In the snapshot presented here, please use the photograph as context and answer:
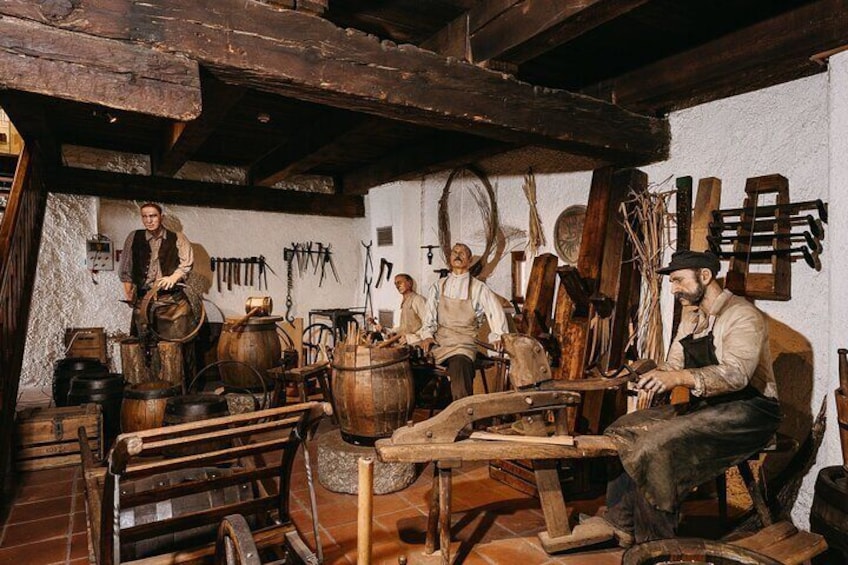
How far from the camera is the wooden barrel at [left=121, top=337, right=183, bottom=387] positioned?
531 cm

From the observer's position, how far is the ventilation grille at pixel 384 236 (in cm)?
770

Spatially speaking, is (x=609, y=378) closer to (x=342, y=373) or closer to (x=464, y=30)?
(x=342, y=373)

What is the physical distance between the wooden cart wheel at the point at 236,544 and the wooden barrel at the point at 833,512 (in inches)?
107

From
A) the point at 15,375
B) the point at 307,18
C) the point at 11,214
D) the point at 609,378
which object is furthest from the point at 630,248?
the point at 15,375

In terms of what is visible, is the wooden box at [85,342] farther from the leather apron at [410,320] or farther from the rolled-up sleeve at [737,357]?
the rolled-up sleeve at [737,357]

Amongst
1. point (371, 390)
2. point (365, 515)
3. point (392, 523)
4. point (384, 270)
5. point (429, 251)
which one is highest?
point (429, 251)

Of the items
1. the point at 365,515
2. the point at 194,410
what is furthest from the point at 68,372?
the point at 365,515

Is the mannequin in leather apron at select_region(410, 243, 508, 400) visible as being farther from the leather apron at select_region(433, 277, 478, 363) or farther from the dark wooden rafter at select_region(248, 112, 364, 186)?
the dark wooden rafter at select_region(248, 112, 364, 186)

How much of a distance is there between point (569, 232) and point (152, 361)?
182 inches

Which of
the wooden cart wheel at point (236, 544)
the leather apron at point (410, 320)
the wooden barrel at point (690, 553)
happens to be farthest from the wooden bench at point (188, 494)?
the leather apron at point (410, 320)

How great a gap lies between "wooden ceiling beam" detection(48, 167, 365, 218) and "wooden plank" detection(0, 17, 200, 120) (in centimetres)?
494

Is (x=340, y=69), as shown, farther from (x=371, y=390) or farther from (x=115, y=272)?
(x=115, y=272)

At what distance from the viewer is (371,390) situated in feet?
12.5

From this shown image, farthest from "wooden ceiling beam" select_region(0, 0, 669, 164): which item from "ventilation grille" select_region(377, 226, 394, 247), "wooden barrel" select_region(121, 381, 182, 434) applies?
"ventilation grille" select_region(377, 226, 394, 247)
